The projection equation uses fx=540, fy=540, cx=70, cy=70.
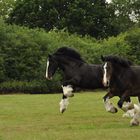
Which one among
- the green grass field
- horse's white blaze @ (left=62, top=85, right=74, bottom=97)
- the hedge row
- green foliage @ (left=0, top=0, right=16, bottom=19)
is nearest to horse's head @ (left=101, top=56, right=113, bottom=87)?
the green grass field

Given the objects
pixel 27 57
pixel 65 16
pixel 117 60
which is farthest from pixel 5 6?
pixel 117 60

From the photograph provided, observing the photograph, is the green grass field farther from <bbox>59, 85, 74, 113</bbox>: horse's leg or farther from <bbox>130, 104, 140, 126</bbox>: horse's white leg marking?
<bbox>59, 85, 74, 113</bbox>: horse's leg

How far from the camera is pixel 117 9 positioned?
9100cm

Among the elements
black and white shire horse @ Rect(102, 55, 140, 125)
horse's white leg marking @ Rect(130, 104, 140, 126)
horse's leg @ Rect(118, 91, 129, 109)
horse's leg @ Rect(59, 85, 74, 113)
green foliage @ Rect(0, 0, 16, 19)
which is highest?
black and white shire horse @ Rect(102, 55, 140, 125)

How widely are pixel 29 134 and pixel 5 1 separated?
79291 mm

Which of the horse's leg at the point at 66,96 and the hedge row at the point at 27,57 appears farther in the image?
the hedge row at the point at 27,57

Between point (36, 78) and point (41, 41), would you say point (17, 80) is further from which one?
point (41, 41)

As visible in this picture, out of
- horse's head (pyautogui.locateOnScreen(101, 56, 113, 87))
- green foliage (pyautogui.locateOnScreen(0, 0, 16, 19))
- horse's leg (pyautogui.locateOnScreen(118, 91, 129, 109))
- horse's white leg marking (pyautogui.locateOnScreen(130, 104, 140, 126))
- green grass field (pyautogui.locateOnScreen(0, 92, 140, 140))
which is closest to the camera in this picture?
green grass field (pyautogui.locateOnScreen(0, 92, 140, 140))

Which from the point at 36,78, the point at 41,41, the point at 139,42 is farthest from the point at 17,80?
the point at 139,42

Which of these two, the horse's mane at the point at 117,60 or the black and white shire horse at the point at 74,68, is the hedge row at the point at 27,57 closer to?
the black and white shire horse at the point at 74,68

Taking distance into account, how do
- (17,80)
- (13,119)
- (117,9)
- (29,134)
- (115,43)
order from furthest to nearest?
(117,9) → (115,43) → (17,80) → (13,119) → (29,134)

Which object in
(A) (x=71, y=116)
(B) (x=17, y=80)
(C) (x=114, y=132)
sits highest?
(C) (x=114, y=132)

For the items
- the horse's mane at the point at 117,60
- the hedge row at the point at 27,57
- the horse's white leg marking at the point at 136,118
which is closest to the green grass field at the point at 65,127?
the horse's white leg marking at the point at 136,118

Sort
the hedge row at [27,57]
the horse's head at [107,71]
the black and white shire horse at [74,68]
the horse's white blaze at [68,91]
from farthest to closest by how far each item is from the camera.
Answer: the hedge row at [27,57]
the black and white shire horse at [74,68]
the horse's white blaze at [68,91]
the horse's head at [107,71]
